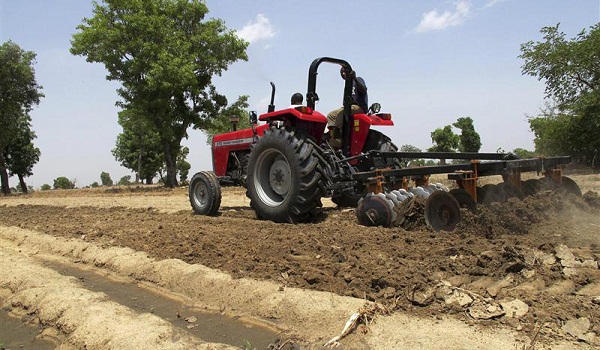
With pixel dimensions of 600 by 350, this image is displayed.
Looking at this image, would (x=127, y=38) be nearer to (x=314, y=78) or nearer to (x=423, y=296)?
(x=314, y=78)

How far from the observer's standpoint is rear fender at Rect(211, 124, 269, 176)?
8.33m

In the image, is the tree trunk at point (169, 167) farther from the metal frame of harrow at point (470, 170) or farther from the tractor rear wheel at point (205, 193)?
the metal frame of harrow at point (470, 170)

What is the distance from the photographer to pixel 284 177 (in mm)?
6938

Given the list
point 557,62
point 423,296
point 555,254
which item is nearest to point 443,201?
point 555,254

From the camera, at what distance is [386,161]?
7.20 metres

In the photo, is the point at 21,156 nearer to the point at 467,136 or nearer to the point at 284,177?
the point at 467,136

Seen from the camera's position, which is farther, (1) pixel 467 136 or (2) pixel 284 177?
(1) pixel 467 136

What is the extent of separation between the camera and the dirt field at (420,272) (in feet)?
9.04

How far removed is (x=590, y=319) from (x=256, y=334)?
201 centimetres

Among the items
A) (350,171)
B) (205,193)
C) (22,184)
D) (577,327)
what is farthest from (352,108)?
(22,184)

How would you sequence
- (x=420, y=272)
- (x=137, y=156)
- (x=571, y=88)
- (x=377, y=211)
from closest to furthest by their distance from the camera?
(x=420, y=272) → (x=377, y=211) → (x=571, y=88) → (x=137, y=156)

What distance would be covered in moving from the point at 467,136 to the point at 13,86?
26919 mm

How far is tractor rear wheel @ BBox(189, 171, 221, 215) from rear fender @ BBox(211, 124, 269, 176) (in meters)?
0.55

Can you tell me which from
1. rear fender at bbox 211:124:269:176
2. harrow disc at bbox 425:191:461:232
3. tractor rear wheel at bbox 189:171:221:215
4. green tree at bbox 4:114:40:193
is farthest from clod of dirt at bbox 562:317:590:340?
green tree at bbox 4:114:40:193
